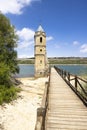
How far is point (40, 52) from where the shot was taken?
59969 mm

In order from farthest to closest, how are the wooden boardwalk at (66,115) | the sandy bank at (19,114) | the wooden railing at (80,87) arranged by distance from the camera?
1. the sandy bank at (19,114)
2. the wooden railing at (80,87)
3. the wooden boardwalk at (66,115)

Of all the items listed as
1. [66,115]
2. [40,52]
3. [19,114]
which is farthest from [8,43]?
[40,52]

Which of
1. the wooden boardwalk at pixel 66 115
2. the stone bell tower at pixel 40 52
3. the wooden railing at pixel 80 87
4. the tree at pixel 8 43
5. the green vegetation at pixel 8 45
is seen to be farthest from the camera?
the stone bell tower at pixel 40 52

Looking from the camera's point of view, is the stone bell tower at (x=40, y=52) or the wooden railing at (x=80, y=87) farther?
the stone bell tower at (x=40, y=52)

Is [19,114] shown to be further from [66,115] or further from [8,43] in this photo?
[8,43]

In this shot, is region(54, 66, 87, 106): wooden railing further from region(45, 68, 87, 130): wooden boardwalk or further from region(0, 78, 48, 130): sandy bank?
region(0, 78, 48, 130): sandy bank

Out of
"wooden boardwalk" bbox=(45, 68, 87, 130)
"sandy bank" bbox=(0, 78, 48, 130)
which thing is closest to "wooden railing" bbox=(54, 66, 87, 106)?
"wooden boardwalk" bbox=(45, 68, 87, 130)

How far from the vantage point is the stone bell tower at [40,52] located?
58700 millimetres

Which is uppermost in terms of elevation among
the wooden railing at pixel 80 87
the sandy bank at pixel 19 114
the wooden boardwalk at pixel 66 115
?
the wooden railing at pixel 80 87

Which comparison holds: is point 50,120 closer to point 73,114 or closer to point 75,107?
point 73,114

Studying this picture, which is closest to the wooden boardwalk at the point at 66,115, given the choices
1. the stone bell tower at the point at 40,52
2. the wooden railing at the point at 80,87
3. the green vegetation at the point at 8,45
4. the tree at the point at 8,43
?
the wooden railing at the point at 80,87

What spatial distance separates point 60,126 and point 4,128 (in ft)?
28.6

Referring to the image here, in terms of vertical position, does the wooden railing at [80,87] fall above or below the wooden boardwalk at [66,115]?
above

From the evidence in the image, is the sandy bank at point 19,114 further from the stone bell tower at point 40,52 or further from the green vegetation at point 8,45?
the stone bell tower at point 40,52
